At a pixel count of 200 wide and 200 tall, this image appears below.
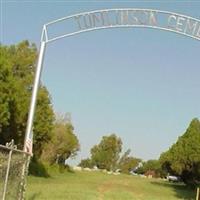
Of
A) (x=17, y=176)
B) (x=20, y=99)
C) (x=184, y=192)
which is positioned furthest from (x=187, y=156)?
(x=17, y=176)

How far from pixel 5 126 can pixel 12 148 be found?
31835 mm

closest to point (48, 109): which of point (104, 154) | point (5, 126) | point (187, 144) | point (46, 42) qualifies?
point (5, 126)

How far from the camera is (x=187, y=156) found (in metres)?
70.9

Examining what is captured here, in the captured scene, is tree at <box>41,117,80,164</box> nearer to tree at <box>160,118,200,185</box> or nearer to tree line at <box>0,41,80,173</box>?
tree at <box>160,118,200,185</box>

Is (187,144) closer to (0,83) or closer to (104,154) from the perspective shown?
(0,83)

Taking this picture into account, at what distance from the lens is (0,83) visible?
42250mm

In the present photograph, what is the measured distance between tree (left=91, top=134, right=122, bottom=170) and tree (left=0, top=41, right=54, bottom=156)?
304ft

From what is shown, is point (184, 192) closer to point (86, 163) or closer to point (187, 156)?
point (187, 156)

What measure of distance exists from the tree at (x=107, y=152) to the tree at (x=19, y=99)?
92632 mm

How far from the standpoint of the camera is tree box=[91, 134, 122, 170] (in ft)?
500

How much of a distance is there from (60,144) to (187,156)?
1797cm

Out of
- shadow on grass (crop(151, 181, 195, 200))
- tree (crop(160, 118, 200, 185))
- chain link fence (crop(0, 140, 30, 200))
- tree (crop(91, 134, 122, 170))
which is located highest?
tree (crop(91, 134, 122, 170))

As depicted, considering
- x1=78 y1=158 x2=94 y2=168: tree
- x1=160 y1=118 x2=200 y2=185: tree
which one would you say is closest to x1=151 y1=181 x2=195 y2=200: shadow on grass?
x1=160 y1=118 x2=200 y2=185: tree

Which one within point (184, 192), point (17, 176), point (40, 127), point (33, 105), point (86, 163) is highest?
point (86, 163)
